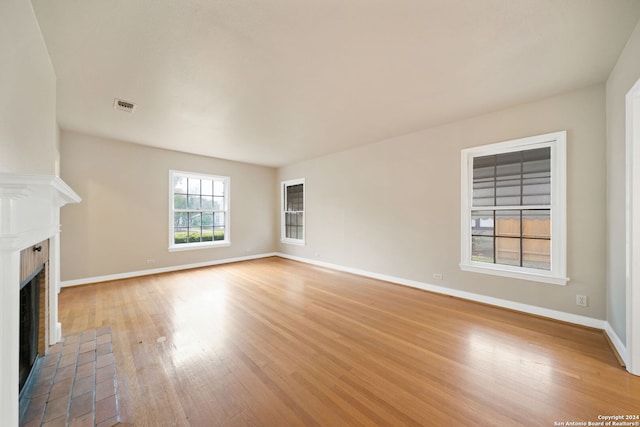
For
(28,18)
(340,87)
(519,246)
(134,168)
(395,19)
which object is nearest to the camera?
(28,18)

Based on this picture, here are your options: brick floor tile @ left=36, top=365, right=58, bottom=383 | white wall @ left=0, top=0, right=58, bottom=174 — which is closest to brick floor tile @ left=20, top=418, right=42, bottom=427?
brick floor tile @ left=36, top=365, right=58, bottom=383

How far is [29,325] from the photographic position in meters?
1.77

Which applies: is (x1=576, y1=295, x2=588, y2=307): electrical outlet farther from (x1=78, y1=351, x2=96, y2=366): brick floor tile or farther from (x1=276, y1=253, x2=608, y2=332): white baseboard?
(x1=78, y1=351, x2=96, y2=366): brick floor tile

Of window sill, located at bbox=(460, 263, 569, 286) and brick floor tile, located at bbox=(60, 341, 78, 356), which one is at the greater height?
window sill, located at bbox=(460, 263, 569, 286)

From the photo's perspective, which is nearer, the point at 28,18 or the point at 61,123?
the point at 28,18

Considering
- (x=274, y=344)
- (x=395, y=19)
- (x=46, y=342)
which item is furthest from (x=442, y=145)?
(x=46, y=342)

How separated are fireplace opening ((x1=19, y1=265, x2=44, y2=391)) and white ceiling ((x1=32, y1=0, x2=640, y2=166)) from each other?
74.5 inches

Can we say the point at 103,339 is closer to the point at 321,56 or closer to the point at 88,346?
the point at 88,346

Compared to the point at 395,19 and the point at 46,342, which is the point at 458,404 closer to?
the point at 395,19

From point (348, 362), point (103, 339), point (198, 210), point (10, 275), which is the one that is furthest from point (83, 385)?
point (198, 210)

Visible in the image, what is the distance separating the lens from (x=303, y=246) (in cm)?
599

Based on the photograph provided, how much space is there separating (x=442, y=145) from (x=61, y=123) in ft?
19.0

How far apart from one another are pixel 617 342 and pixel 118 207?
6918 millimetres

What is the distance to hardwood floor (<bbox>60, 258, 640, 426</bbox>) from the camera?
1446 millimetres
